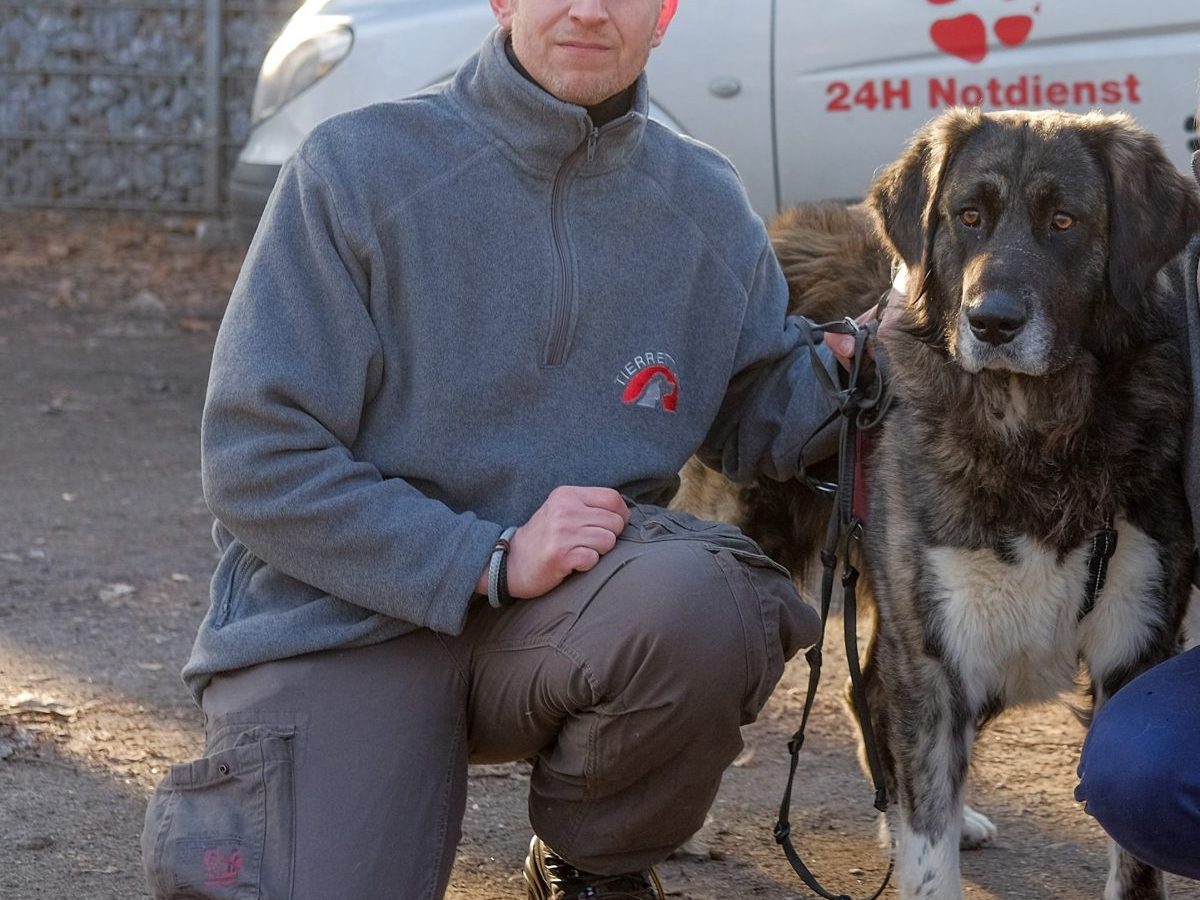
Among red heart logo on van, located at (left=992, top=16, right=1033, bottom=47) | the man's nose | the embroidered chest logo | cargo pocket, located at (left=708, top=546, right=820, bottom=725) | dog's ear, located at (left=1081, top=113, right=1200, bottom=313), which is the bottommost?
cargo pocket, located at (left=708, top=546, right=820, bottom=725)

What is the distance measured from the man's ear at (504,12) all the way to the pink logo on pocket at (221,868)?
1414 mm

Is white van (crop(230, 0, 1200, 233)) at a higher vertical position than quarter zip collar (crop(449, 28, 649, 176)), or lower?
lower

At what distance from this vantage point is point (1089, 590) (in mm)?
2701

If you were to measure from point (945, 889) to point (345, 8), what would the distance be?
4.17 m

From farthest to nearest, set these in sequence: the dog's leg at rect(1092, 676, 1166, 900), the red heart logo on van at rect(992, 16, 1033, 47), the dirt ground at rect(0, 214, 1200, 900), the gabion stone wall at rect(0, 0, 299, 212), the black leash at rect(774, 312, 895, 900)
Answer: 1. the gabion stone wall at rect(0, 0, 299, 212)
2. the red heart logo on van at rect(992, 16, 1033, 47)
3. the dirt ground at rect(0, 214, 1200, 900)
4. the black leash at rect(774, 312, 895, 900)
5. the dog's leg at rect(1092, 676, 1166, 900)

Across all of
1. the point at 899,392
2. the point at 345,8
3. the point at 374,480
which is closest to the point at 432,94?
the point at 374,480

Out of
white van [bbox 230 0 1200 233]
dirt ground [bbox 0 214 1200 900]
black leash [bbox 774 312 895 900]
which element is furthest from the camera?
white van [bbox 230 0 1200 233]

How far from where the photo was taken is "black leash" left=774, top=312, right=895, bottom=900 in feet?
9.54

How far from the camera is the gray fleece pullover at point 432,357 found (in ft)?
7.97

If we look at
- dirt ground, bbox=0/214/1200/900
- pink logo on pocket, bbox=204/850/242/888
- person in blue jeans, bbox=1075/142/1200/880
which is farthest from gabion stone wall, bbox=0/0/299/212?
person in blue jeans, bbox=1075/142/1200/880

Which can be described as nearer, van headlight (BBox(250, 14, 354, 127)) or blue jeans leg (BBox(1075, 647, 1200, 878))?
blue jeans leg (BBox(1075, 647, 1200, 878))

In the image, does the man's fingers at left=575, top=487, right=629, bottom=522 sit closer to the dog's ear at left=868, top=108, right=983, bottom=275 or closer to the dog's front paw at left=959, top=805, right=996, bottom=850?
the dog's ear at left=868, top=108, right=983, bottom=275

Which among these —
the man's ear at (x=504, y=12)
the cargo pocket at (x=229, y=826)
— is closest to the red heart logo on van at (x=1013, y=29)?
the man's ear at (x=504, y=12)

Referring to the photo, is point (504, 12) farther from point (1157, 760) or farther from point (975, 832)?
point (975, 832)
